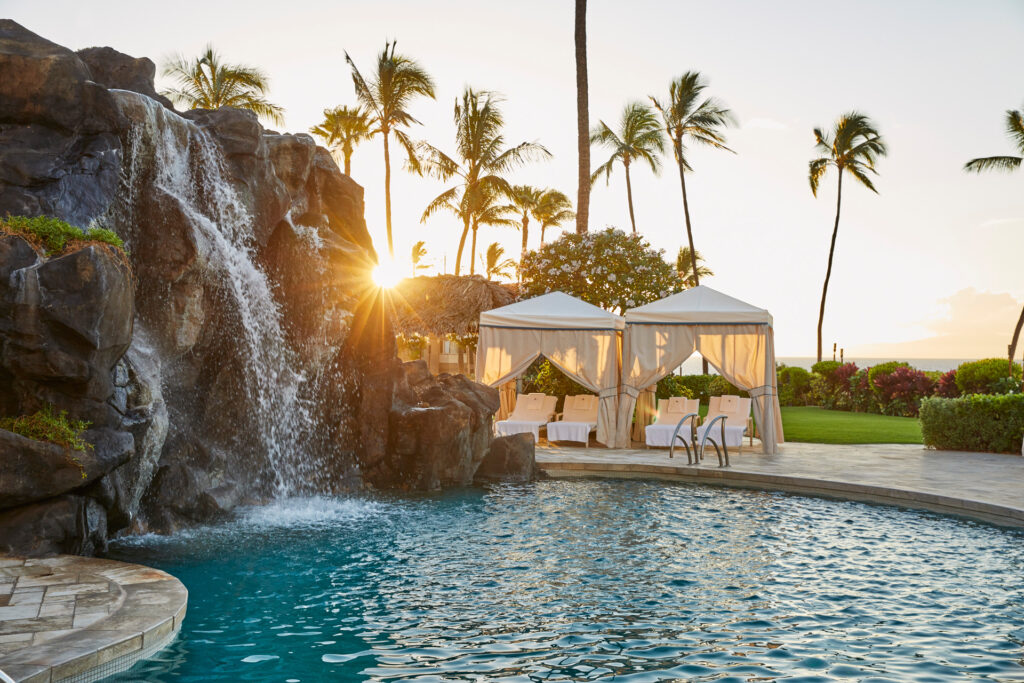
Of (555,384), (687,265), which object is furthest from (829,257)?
(555,384)

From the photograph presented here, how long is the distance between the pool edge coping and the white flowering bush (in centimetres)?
643

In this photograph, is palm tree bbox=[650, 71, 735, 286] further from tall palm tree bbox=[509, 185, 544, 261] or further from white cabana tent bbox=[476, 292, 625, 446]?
white cabana tent bbox=[476, 292, 625, 446]

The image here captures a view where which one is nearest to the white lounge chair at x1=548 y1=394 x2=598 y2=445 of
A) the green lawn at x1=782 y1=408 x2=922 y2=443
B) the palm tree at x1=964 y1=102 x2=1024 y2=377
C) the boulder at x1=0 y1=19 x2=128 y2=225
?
the green lawn at x1=782 y1=408 x2=922 y2=443

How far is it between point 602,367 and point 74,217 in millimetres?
10496

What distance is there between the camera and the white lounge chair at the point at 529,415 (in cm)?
1595

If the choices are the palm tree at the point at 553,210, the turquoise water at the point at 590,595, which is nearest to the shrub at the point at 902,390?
the turquoise water at the point at 590,595

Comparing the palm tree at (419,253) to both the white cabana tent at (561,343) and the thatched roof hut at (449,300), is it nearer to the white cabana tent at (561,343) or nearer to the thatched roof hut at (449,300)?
the thatched roof hut at (449,300)

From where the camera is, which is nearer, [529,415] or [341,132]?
[529,415]

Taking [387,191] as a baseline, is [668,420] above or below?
below

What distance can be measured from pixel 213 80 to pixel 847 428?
2620 centimetres

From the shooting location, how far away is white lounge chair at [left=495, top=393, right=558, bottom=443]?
1595 centimetres

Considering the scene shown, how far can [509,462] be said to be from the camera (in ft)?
40.0

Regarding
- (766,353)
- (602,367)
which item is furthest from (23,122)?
(766,353)

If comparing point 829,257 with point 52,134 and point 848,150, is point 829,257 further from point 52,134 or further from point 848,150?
point 52,134
